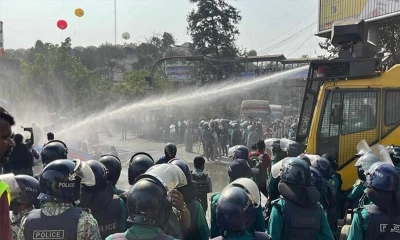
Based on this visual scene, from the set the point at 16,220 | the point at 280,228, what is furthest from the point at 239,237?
the point at 16,220

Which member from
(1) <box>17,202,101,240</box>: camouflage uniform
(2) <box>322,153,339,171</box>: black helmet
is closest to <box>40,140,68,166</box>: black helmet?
(1) <box>17,202,101,240</box>: camouflage uniform

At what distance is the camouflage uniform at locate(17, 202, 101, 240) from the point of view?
3.21 meters

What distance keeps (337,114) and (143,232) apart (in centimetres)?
551

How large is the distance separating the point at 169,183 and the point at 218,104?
35832 mm

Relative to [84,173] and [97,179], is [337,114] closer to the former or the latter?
[97,179]

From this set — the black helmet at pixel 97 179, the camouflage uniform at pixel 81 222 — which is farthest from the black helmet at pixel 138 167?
the camouflage uniform at pixel 81 222

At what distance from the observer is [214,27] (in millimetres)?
49812

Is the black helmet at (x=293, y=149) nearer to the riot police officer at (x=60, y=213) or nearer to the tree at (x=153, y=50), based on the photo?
the riot police officer at (x=60, y=213)

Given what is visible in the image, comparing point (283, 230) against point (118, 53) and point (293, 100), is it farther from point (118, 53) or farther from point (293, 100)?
point (118, 53)

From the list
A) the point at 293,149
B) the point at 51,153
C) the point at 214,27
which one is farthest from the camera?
the point at 214,27

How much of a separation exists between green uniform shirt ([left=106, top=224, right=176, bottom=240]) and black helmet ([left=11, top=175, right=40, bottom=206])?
152cm

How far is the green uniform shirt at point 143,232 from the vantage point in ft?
9.62

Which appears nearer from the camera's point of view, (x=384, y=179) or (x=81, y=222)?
(x=81, y=222)

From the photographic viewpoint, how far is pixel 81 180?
3.57 meters
